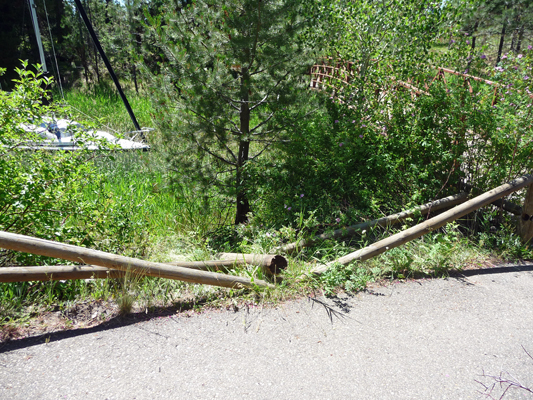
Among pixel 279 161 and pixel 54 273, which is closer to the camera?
pixel 54 273

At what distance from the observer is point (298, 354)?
2758 mm

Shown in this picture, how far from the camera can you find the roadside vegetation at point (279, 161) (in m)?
3.53

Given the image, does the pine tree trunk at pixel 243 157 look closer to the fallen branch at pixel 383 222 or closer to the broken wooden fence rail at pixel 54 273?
the fallen branch at pixel 383 222

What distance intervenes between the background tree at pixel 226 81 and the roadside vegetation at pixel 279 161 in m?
0.02

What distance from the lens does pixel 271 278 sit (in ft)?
11.7

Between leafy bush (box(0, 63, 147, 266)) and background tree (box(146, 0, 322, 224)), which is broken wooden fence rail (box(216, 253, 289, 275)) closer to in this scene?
leafy bush (box(0, 63, 147, 266))

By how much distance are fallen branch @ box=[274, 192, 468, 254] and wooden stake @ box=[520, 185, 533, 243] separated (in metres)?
0.62

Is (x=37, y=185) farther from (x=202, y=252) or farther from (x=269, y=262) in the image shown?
(x=269, y=262)

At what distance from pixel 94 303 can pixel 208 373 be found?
54.6 inches

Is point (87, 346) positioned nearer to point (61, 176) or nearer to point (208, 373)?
point (208, 373)

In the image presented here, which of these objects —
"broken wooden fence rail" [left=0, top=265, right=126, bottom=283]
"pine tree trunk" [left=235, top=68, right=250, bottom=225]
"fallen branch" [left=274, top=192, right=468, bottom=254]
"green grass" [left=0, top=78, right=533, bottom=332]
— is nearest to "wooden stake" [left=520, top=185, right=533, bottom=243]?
"green grass" [left=0, top=78, right=533, bottom=332]

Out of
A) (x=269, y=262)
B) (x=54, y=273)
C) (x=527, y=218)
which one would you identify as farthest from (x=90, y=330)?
(x=527, y=218)

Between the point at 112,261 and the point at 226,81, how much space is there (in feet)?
9.01

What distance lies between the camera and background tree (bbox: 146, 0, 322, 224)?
450 cm
